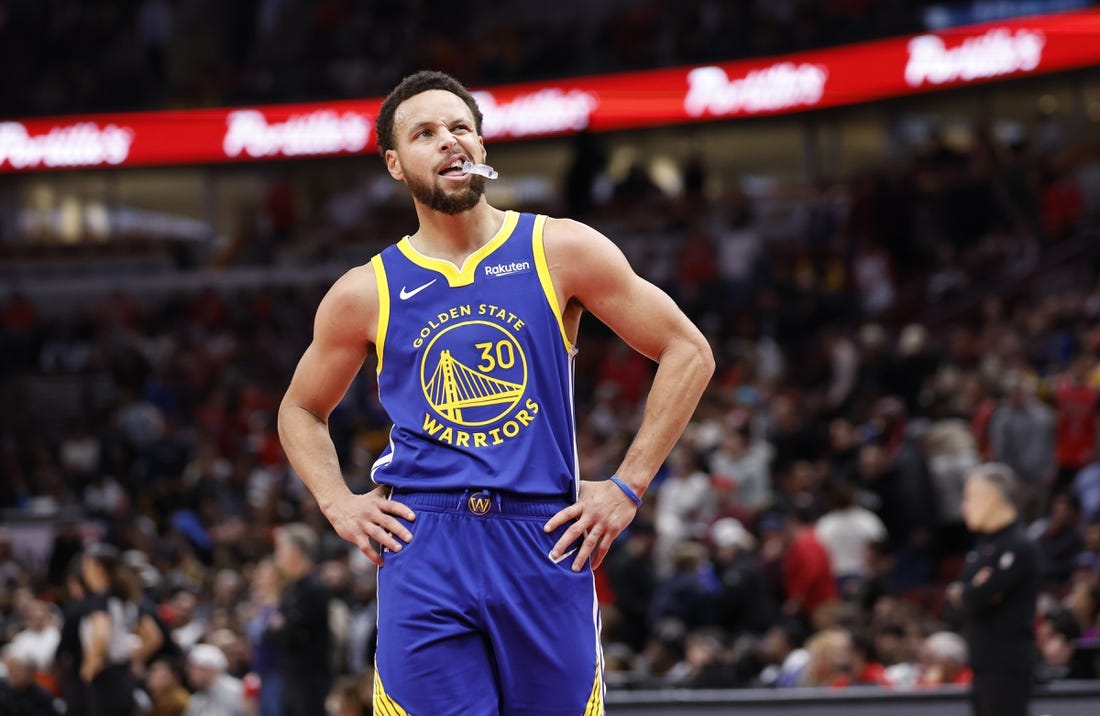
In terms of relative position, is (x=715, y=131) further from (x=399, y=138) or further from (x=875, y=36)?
(x=399, y=138)

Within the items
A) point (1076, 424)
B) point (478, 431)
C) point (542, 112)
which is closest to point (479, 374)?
point (478, 431)

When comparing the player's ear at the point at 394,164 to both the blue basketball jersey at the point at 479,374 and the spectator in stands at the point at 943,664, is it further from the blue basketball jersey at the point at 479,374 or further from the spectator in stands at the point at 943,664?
the spectator in stands at the point at 943,664

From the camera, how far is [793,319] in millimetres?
16844

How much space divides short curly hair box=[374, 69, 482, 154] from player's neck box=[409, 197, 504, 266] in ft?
0.61

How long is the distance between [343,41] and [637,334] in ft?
68.2

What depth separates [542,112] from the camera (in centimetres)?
2148

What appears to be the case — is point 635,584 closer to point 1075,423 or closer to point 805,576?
point 805,576

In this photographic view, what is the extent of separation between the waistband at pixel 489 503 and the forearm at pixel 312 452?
235mm

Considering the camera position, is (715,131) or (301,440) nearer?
(301,440)

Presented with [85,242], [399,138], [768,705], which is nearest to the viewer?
[399,138]

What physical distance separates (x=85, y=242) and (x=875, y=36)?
1214 cm

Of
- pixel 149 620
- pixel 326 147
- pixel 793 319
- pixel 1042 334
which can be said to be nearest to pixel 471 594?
pixel 149 620

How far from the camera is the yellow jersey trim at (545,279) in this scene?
12.1 ft

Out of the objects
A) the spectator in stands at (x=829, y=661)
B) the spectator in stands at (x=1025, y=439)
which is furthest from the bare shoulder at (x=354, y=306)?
the spectator in stands at (x=1025, y=439)
